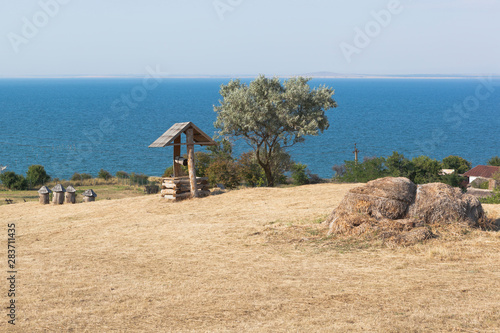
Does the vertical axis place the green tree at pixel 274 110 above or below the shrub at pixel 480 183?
above

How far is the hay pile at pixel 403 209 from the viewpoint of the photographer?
15.8 metres

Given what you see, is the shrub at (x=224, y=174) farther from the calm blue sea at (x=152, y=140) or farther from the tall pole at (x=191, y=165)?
the calm blue sea at (x=152, y=140)

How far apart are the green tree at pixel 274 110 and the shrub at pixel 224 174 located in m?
8.30

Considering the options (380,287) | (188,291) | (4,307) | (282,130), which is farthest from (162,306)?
(282,130)

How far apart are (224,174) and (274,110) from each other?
10.6m

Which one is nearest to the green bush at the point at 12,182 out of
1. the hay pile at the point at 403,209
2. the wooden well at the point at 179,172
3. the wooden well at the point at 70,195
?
the wooden well at the point at 70,195

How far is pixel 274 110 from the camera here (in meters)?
28.9

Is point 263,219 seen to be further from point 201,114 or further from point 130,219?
point 201,114

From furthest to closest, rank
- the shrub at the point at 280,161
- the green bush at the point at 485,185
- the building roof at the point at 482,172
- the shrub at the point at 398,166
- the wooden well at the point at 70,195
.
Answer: the building roof at the point at 482,172, the green bush at the point at 485,185, the shrub at the point at 398,166, the shrub at the point at 280,161, the wooden well at the point at 70,195

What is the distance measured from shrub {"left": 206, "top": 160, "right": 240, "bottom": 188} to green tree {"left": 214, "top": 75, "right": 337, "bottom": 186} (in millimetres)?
8298

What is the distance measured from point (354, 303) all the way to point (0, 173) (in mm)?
55196

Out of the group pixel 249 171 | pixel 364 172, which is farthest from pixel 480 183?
pixel 249 171

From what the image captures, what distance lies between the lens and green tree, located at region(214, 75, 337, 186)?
28.4 metres

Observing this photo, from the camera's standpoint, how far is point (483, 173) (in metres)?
68.6
